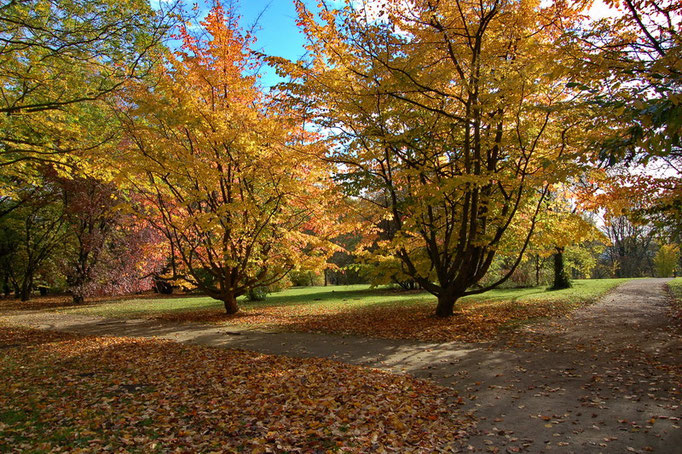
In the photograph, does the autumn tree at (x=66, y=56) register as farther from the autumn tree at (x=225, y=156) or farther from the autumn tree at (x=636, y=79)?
the autumn tree at (x=636, y=79)

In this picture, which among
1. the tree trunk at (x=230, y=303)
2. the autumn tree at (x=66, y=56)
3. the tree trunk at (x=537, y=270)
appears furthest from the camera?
the tree trunk at (x=537, y=270)

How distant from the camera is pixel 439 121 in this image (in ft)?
30.1

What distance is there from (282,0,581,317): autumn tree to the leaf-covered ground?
4.57m

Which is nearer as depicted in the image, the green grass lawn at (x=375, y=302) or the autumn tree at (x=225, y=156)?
the autumn tree at (x=225, y=156)

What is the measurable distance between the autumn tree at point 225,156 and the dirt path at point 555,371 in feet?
10.3

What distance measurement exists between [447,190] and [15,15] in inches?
330

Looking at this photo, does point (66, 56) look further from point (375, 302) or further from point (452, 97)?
point (375, 302)

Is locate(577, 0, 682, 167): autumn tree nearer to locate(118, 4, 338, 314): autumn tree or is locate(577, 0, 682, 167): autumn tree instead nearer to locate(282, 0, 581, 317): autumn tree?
locate(282, 0, 581, 317): autumn tree

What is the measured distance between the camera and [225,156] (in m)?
11.4

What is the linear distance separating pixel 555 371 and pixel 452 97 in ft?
20.3

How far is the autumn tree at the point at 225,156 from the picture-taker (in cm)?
1002

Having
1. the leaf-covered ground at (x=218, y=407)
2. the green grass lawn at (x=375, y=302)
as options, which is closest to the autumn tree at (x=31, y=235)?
the green grass lawn at (x=375, y=302)

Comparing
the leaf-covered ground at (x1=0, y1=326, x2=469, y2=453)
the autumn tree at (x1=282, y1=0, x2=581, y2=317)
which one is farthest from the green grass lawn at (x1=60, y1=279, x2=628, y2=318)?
the leaf-covered ground at (x1=0, y1=326, x2=469, y2=453)

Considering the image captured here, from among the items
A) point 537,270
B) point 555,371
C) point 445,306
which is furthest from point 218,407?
point 537,270
